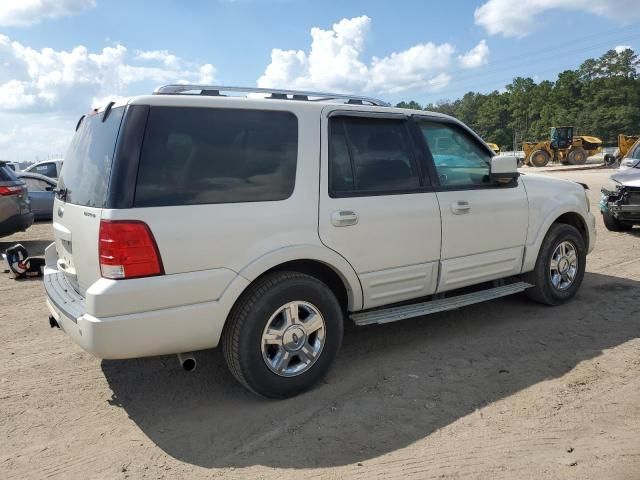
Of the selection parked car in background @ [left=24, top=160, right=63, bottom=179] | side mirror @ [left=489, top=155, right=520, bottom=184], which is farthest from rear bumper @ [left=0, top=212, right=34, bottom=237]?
side mirror @ [left=489, top=155, right=520, bottom=184]

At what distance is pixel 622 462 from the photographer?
280 centimetres

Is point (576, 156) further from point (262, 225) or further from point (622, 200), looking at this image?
point (262, 225)

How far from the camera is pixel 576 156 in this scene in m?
35.3

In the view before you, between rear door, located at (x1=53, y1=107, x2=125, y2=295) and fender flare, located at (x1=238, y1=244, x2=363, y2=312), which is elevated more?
rear door, located at (x1=53, y1=107, x2=125, y2=295)

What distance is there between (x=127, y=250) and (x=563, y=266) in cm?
431

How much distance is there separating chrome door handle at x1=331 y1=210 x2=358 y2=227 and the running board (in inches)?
29.9

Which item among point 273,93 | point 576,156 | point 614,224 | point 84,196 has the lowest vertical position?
point 614,224

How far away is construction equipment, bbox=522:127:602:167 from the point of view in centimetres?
3541

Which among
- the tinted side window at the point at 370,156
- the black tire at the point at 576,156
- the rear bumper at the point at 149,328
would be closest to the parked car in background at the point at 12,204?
the rear bumper at the point at 149,328

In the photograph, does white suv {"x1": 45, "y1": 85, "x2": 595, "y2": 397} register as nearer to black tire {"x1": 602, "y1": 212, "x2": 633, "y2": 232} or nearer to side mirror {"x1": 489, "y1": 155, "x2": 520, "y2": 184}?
side mirror {"x1": 489, "y1": 155, "x2": 520, "y2": 184}

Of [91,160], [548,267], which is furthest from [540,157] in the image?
[91,160]

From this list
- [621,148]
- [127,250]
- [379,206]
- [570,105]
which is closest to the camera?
[127,250]

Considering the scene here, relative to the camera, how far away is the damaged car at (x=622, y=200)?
8.78 metres

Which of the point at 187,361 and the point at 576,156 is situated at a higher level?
the point at 576,156
